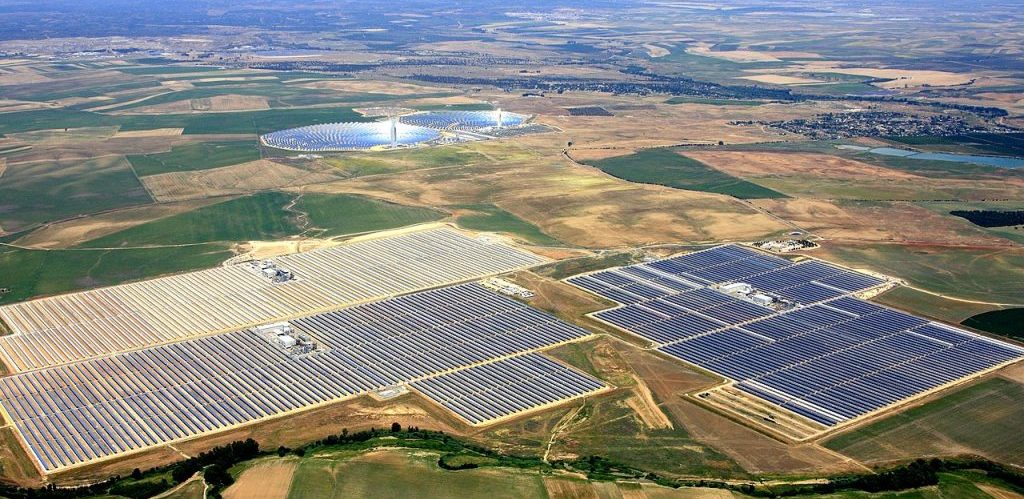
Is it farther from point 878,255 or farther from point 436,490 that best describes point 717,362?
point 878,255

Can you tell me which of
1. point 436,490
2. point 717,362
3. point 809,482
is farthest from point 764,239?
point 436,490

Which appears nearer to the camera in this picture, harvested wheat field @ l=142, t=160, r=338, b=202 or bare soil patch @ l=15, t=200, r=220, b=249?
bare soil patch @ l=15, t=200, r=220, b=249

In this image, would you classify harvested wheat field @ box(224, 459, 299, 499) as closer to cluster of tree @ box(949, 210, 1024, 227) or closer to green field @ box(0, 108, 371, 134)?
cluster of tree @ box(949, 210, 1024, 227)

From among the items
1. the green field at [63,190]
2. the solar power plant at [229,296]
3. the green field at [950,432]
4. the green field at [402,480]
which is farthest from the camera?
the green field at [63,190]

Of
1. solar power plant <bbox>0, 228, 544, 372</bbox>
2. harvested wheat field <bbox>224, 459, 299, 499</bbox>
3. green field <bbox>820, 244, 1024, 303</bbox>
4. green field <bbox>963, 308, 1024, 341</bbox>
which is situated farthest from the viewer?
green field <bbox>820, 244, 1024, 303</bbox>

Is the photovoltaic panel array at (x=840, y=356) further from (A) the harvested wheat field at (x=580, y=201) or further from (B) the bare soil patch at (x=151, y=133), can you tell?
(B) the bare soil patch at (x=151, y=133)


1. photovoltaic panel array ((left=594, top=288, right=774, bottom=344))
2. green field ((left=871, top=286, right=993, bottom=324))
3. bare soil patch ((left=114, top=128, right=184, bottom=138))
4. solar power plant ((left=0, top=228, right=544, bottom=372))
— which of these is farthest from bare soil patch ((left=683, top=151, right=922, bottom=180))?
bare soil patch ((left=114, top=128, right=184, bottom=138))

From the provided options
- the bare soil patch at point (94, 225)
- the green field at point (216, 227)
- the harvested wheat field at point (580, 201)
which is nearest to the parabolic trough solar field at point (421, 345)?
the harvested wheat field at point (580, 201)
